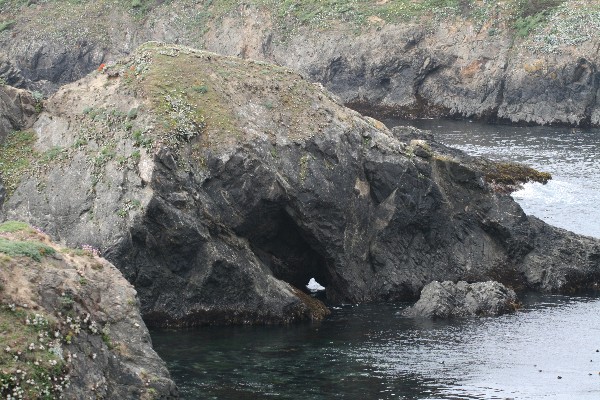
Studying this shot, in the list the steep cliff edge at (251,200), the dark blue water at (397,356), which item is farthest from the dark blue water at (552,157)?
the dark blue water at (397,356)

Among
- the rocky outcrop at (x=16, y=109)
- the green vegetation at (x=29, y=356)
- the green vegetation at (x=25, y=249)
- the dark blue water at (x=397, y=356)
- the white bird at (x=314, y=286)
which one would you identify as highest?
the rocky outcrop at (x=16, y=109)

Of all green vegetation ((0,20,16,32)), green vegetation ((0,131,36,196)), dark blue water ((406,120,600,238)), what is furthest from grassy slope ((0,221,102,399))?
green vegetation ((0,20,16,32))

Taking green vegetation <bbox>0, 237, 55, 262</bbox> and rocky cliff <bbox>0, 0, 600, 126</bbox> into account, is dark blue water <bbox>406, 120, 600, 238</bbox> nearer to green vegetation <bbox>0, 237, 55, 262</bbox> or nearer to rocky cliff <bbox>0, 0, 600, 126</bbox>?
rocky cliff <bbox>0, 0, 600, 126</bbox>

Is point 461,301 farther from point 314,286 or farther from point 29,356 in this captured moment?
point 29,356

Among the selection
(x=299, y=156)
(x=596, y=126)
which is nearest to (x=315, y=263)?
(x=299, y=156)

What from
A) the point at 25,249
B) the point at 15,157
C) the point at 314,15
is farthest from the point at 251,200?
the point at 314,15

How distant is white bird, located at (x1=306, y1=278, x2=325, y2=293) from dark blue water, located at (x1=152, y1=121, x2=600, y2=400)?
3.09 m

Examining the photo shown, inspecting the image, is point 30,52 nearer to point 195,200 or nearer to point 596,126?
point 596,126

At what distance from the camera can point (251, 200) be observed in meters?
43.6

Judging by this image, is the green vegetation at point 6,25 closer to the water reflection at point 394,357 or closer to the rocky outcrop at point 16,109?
the rocky outcrop at point 16,109

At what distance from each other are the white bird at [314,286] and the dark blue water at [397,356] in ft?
10.1

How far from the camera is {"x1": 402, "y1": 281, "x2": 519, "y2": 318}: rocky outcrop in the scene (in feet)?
141

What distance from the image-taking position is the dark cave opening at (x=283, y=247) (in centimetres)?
4438

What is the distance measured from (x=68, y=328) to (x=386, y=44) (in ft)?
262
